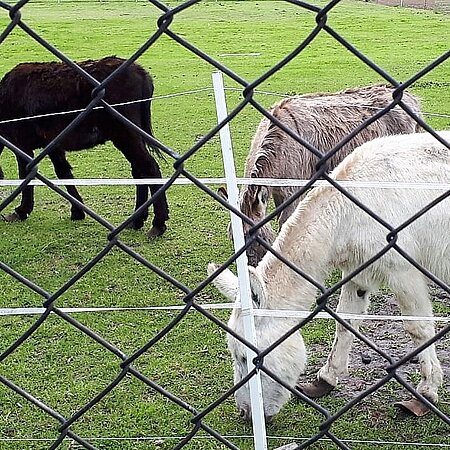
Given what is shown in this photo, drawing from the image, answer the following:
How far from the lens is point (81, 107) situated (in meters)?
6.55

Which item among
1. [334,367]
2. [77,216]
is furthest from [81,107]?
[334,367]

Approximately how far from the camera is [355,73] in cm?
1509

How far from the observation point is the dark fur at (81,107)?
6.46 metres

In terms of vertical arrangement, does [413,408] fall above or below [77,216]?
above

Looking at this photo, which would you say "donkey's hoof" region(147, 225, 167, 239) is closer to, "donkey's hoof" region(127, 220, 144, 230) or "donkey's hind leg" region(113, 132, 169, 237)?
"donkey's hind leg" region(113, 132, 169, 237)

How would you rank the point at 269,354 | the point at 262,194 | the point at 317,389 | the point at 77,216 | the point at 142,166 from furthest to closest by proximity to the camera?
the point at 77,216, the point at 142,166, the point at 262,194, the point at 317,389, the point at 269,354

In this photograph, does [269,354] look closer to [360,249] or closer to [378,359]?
[360,249]

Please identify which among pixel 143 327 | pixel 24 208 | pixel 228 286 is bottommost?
pixel 24 208

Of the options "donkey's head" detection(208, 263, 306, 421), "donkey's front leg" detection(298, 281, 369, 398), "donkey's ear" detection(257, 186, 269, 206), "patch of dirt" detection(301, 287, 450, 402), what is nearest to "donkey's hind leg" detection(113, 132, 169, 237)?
"donkey's ear" detection(257, 186, 269, 206)

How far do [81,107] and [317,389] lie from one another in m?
3.58

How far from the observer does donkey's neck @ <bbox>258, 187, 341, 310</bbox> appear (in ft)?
11.5

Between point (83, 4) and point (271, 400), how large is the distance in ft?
106

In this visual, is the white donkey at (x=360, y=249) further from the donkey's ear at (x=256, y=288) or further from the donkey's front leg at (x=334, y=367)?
the donkey's front leg at (x=334, y=367)

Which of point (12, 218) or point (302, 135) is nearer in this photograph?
point (302, 135)
